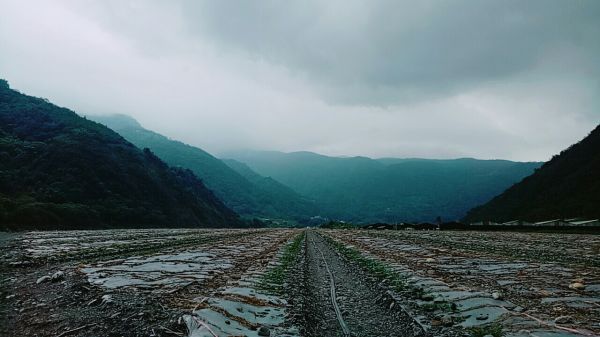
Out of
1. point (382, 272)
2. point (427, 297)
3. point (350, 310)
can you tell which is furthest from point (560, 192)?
point (350, 310)

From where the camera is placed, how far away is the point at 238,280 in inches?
433

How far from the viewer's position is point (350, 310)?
9.82m

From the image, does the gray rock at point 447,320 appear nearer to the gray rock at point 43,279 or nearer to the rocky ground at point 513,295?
the rocky ground at point 513,295

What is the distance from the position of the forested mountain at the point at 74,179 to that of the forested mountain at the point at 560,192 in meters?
77.6

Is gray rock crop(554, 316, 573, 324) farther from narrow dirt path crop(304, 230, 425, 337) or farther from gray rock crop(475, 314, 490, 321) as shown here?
narrow dirt path crop(304, 230, 425, 337)

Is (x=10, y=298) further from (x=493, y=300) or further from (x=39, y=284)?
(x=493, y=300)

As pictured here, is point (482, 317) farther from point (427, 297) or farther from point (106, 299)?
point (106, 299)

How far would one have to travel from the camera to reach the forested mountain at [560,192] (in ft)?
220

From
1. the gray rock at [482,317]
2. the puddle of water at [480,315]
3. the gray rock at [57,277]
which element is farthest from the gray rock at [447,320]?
the gray rock at [57,277]


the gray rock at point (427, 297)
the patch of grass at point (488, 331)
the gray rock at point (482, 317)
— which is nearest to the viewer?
the patch of grass at point (488, 331)

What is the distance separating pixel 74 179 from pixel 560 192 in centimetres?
9798

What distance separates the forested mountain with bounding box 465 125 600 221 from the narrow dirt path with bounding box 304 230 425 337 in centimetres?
5772

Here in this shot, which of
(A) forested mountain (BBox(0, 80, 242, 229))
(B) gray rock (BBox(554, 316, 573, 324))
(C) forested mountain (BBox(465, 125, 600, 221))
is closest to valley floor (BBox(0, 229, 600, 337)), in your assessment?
(B) gray rock (BBox(554, 316, 573, 324))

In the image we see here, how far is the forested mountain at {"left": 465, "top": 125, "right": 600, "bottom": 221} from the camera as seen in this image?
66.9 meters
